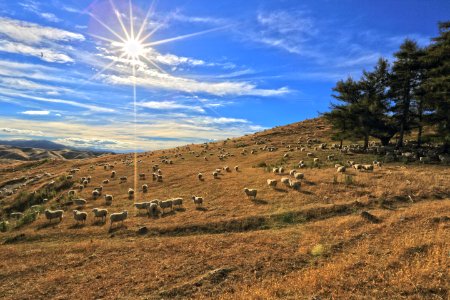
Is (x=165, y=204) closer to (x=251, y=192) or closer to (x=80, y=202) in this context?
(x=251, y=192)

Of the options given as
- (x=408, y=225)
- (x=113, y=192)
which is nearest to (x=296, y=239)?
(x=408, y=225)

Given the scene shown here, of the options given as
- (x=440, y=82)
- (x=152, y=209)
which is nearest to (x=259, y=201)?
(x=152, y=209)

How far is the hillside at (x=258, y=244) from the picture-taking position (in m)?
12.1

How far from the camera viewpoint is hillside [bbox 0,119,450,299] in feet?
39.7

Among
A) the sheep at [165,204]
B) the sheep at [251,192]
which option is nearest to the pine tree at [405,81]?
the sheep at [251,192]

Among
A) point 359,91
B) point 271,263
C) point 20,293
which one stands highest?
point 359,91

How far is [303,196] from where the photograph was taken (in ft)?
83.6

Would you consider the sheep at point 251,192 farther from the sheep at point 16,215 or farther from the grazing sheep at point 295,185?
the sheep at point 16,215

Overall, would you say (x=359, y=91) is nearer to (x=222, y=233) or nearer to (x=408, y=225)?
(x=408, y=225)

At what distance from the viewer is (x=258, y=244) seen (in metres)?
17.1

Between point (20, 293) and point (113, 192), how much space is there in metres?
22.5

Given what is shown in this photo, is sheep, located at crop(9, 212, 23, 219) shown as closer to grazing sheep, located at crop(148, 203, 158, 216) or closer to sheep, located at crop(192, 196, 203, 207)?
grazing sheep, located at crop(148, 203, 158, 216)

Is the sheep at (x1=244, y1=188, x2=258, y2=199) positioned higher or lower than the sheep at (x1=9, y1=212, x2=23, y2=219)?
higher

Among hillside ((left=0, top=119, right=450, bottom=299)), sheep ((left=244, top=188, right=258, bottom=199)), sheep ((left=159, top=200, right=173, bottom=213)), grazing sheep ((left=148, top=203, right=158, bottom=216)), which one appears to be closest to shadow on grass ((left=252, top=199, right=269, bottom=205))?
hillside ((left=0, top=119, right=450, bottom=299))
